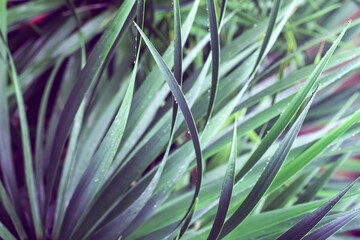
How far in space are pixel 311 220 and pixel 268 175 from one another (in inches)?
2.2

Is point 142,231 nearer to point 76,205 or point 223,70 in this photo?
point 76,205

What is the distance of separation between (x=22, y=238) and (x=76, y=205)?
3.9 inches

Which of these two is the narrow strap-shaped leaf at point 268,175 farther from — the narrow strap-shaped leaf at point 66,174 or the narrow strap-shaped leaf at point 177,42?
the narrow strap-shaped leaf at point 66,174

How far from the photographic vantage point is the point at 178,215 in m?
0.48

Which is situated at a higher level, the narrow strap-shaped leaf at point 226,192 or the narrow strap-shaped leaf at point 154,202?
the narrow strap-shaped leaf at point 154,202

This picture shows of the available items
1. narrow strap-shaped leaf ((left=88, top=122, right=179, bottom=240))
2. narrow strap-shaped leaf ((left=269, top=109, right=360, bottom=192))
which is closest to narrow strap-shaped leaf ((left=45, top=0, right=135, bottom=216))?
narrow strap-shaped leaf ((left=88, top=122, right=179, bottom=240))

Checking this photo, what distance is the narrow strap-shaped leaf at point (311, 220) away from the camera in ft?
1.10

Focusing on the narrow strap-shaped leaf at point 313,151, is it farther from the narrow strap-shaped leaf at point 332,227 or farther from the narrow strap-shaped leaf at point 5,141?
the narrow strap-shaped leaf at point 5,141

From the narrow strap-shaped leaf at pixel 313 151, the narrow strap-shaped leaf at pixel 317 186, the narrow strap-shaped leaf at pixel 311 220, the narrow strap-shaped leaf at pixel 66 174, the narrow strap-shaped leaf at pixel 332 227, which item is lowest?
the narrow strap-shaped leaf at pixel 332 227

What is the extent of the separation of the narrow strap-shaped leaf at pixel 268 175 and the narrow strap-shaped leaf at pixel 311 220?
0.05 m

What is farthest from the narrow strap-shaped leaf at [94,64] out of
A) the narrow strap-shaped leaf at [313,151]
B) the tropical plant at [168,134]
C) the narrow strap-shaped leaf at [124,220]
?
the narrow strap-shaped leaf at [313,151]

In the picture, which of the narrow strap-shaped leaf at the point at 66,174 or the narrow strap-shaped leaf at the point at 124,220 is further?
the narrow strap-shaped leaf at the point at 66,174

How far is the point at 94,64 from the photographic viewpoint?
397 millimetres

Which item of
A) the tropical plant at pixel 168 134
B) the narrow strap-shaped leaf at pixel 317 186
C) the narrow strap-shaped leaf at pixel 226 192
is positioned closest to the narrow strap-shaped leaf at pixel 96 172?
the tropical plant at pixel 168 134
